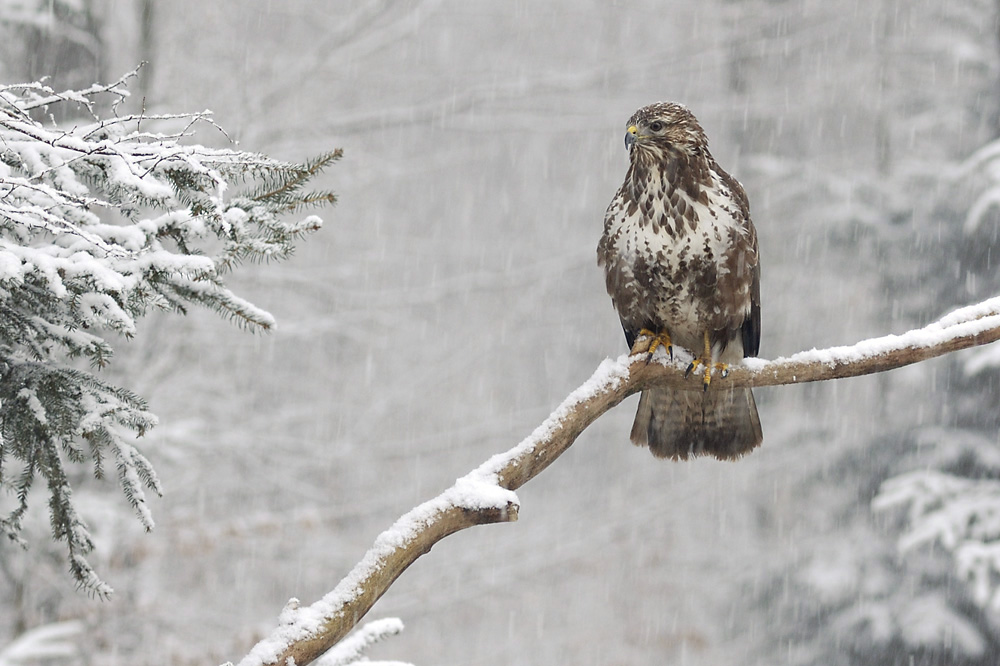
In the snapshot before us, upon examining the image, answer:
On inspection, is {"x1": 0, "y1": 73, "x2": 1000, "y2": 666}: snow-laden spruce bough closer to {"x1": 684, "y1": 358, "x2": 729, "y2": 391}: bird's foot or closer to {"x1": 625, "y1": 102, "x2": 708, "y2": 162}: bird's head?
A: {"x1": 684, "y1": 358, "x2": 729, "y2": 391}: bird's foot

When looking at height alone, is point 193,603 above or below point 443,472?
below

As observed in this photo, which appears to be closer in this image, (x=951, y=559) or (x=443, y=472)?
(x=951, y=559)

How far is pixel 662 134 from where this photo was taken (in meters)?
3.14

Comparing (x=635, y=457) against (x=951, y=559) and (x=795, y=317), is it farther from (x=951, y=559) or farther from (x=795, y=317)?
(x=951, y=559)

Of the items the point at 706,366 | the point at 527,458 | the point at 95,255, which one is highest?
the point at 706,366

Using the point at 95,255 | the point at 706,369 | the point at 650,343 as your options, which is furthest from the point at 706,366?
the point at 95,255

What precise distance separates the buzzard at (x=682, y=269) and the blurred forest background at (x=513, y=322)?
133 inches

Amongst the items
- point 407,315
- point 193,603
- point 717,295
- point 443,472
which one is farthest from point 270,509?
point 717,295

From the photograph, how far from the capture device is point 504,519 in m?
1.88

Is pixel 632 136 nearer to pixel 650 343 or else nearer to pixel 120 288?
pixel 650 343

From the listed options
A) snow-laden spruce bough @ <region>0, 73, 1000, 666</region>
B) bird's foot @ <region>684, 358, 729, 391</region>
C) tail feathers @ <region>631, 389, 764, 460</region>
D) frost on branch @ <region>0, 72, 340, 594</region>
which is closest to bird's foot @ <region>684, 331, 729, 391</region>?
bird's foot @ <region>684, 358, 729, 391</region>

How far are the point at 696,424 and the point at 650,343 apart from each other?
368mm

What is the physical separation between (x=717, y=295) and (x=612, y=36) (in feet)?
31.2

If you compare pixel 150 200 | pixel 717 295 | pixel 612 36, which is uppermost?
pixel 612 36
